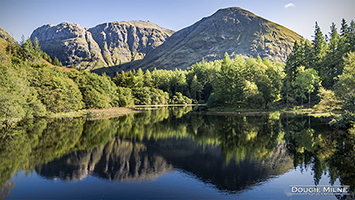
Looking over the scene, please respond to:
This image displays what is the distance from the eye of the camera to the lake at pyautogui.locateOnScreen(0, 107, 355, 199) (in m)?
12.7

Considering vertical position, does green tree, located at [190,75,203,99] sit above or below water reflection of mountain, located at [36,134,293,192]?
above

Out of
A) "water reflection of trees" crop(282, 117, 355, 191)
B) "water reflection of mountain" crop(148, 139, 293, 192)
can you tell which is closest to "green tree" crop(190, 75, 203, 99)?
"water reflection of trees" crop(282, 117, 355, 191)

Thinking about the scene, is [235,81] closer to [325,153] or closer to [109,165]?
[325,153]

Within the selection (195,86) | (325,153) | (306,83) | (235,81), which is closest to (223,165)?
(325,153)

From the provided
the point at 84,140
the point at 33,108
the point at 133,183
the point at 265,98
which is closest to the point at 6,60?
the point at 33,108

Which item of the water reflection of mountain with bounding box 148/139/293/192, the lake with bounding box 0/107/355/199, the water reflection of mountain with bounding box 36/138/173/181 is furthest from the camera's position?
the water reflection of mountain with bounding box 36/138/173/181

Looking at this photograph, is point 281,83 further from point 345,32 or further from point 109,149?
point 109,149

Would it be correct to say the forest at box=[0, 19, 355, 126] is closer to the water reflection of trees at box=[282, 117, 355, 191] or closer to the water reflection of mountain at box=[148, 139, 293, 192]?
the water reflection of trees at box=[282, 117, 355, 191]

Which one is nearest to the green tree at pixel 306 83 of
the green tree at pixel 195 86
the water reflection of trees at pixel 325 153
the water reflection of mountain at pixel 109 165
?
the water reflection of trees at pixel 325 153

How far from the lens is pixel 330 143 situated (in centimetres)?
2267

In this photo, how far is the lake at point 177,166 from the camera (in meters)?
12.7

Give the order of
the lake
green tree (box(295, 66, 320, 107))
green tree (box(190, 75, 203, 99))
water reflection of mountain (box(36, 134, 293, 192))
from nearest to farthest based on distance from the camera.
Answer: the lake → water reflection of mountain (box(36, 134, 293, 192)) → green tree (box(295, 66, 320, 107)) → green tree (box(190, 75, 203, 99))

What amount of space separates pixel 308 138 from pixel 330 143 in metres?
2.79

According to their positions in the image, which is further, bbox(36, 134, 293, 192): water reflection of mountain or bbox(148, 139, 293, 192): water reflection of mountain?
bbox(36, 134, 293, 192): water reflection of mountain
